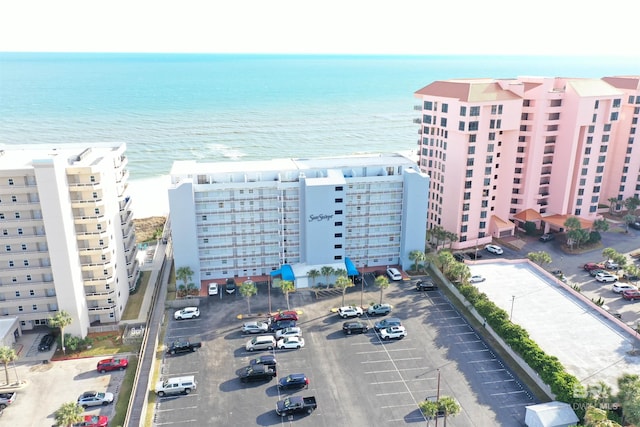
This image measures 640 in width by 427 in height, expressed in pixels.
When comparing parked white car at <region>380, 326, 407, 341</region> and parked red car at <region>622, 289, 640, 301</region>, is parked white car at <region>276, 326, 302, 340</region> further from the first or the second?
parked red car at <region>622, 289, 640, 301</region>

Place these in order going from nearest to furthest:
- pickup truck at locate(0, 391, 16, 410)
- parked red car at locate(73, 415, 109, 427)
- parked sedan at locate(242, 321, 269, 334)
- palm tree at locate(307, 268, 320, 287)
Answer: parked red car at locate(73, 415, 109, 427)
pickup truck at locate(0, 391, 16, 410)
parked sedan at locate(242, 321, 269, 334)
palm tree at locate(307, 268, 320, 287)

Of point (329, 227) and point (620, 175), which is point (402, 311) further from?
point (620, 175)

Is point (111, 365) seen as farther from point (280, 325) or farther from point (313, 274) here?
point (313, 274)

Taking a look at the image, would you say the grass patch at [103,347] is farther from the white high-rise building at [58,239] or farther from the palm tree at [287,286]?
the palm tree at [287,286]

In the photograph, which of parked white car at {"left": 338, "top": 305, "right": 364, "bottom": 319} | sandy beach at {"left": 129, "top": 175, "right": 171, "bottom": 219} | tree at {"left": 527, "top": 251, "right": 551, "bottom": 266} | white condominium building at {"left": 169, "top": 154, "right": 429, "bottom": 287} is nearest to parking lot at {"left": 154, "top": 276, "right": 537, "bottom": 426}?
parked white car at {"left": 338, "top": 305, "right": 364, "bottom": 319}

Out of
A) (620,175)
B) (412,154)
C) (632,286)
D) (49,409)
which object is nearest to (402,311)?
(632,286)

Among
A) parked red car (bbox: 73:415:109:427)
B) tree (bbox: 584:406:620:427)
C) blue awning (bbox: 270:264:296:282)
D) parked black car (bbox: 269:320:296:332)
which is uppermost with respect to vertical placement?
tree (bbox: 584:406:620:427)
